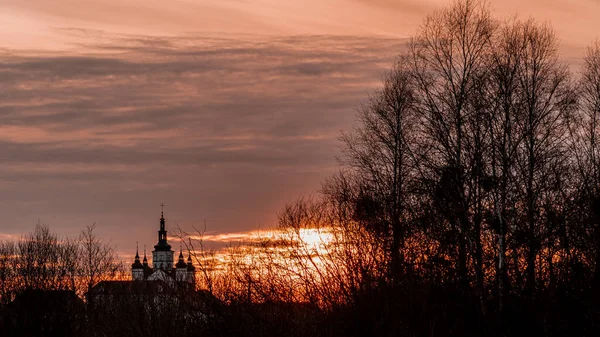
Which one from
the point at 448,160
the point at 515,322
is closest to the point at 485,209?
the point at 448,160

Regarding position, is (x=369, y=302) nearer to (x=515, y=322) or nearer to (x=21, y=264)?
(x=515, y=322)

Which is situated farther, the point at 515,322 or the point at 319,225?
the point at 515,322

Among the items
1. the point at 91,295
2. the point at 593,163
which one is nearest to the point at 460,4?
the point at 593,163

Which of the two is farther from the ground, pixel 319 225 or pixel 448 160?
pixel 448 160

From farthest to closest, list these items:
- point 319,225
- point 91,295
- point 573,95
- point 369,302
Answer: point 91,295 → point 573,95 → point 319,225 → point 369,302

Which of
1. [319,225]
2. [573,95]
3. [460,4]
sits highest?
[460,4]

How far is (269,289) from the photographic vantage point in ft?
95.9

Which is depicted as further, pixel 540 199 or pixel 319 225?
pixel 540 199

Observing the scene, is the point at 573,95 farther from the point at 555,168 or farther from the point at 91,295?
the point at 91,295

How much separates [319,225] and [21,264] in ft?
135

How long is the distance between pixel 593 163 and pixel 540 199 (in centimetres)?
651

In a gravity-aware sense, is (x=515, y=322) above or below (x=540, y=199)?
below

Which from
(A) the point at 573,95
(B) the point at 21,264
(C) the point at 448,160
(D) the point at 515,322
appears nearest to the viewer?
(D) the point at 515,322

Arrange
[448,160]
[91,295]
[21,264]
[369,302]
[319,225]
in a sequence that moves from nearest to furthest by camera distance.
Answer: [369,302] < [319,225] < [448,160] < [91,295] < [21,264]
